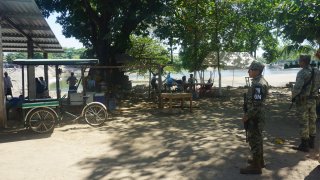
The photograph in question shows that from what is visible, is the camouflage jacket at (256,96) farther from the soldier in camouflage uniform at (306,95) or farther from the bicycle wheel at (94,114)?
the bicycle wheel at (94,114)

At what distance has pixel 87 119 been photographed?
1132cm

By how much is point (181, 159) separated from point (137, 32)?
66.8ft

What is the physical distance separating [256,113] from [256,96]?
0.96ft

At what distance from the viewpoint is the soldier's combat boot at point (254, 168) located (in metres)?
6.27

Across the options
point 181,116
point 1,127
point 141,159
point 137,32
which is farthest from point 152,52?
point 141,159

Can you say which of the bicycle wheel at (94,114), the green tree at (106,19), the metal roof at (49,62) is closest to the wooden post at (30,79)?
the metal roof at (49,62)

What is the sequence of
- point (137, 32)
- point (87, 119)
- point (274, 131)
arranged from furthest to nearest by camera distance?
point (137, 32) < point (87, 119) < point (274, 131)

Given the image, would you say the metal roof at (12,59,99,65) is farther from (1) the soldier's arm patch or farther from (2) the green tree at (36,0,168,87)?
(2) the green tree at (36,0,168,87)

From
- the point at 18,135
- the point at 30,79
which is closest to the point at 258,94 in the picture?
the point at 18,135

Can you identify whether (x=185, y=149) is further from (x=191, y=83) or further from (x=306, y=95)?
(x=191, y=83)

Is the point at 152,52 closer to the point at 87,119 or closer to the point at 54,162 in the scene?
the point at 87,119

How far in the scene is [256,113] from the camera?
20.4 feet

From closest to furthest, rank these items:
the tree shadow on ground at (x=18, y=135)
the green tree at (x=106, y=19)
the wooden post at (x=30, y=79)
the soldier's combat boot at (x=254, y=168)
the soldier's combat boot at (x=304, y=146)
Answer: the soldier's combat boot at (x=254, y=168)
the soldier's combat boot at (x=304, y=146)
the tree shadow on ground at (x=18, y=135)
the wooden post at (x=30, y=79)
the green tree at (x=106, y=19)

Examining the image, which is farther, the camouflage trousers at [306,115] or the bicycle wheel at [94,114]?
the bicycle wheel at [94,114]
